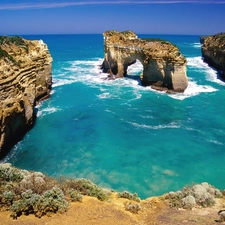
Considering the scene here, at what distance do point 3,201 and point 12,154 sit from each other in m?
12.1

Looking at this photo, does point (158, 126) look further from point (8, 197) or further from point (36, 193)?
point (8, 197)

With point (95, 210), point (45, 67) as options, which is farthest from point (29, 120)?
point (95, 210)

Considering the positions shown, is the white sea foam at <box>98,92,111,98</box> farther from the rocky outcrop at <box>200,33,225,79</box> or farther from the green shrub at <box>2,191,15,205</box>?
the green shrub at <box>2,191,15,205</box>

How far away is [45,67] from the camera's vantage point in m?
36.3

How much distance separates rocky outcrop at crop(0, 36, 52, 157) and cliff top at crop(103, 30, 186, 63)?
17.6m

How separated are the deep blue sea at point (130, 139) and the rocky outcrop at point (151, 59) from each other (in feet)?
7.16

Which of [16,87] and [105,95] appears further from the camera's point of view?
[105,95]

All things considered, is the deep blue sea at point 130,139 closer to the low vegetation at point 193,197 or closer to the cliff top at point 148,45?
the low vegetation at point 193,197

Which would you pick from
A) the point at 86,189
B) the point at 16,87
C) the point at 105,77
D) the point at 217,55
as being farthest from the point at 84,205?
the point at 217,55

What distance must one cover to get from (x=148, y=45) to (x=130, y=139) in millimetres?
23885

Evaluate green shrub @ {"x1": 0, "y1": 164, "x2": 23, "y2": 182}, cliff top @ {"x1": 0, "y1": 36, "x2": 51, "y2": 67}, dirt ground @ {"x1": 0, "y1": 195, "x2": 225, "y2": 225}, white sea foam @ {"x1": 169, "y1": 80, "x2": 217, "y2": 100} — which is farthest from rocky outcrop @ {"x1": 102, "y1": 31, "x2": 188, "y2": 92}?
green shrub @ {"x1": 0, "y1": 164, "x2": 23, "y2": 182}

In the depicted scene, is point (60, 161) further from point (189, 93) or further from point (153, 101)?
point (189, 93)

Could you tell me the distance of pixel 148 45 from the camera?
44688 millimetres

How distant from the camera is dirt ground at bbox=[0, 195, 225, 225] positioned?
1074 centimetres
